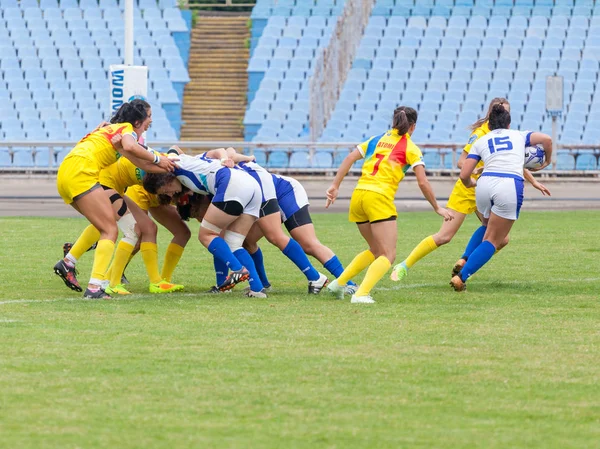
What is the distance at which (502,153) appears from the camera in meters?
9.81

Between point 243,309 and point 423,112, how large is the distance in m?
22.9

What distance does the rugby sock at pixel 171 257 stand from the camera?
404 inches

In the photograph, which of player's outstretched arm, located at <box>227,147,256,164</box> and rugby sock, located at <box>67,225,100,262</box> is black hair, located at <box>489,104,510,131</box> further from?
rugby sock, located at <box>67,225,100,262</box>

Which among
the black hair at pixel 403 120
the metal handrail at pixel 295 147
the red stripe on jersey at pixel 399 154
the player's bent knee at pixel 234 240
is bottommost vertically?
the metal handrail at pixel 295 147

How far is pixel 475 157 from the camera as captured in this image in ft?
32.6

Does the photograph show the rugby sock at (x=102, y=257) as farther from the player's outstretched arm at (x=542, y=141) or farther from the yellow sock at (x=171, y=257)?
the player's outstretched arm at (x=542, y=141)

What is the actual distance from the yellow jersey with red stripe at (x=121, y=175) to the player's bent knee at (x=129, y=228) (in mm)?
244

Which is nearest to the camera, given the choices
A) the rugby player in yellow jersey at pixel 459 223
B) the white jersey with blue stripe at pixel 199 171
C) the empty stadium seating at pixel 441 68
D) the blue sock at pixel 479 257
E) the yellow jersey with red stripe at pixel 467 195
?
the white jersey with blue stripe at pixel 199 171

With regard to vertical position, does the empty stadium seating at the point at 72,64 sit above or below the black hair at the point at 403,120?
below

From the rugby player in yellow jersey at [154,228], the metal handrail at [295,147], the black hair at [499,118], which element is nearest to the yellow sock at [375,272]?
the black hair at [499,118]

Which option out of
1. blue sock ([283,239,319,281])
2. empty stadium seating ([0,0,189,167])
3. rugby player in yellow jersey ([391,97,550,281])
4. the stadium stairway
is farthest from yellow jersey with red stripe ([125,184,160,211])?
the stadium stairway

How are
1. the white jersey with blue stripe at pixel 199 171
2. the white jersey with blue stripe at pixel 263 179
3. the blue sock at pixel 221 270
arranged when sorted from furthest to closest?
the blue sock at pixel 221 270 < the white jersey with blue stripe at pixel 263 179 < the white jersey with blue stripe at pixel 199 171

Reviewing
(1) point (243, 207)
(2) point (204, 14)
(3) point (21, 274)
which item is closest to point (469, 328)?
(1) point (243, 207)

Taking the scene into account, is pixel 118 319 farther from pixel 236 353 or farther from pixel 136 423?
pixel 136 423
